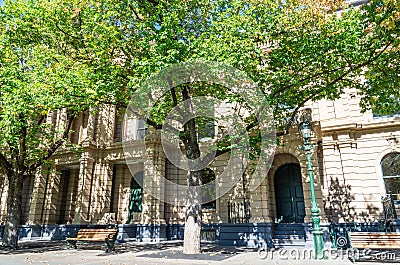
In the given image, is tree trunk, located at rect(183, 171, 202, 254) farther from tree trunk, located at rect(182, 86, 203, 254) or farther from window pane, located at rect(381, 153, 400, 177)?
window pane, located at rect(381, 153, 400, 177)

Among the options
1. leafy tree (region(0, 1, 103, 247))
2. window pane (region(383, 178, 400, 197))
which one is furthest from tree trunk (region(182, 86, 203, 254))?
window pane (region(383, 178, 400, 197))

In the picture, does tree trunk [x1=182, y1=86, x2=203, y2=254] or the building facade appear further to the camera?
the building facade

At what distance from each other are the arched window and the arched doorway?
4.06 m

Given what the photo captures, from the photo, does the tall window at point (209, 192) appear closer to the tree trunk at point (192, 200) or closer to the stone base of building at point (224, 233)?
the stone base of building at point (224, 233)

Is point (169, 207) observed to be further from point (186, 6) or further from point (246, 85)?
point (186, 6)

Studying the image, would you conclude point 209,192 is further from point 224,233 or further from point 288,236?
point 288,236

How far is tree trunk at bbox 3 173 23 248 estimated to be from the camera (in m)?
13.4

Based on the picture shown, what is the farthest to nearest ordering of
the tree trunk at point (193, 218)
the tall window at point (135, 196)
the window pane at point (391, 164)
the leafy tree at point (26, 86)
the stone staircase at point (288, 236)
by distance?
the tall window at point (135, 196) < the window pane at point (391, 164) < the stone staircase at point (288, 236) < the tree trunk at point (193, 218) < the leafy tree at point (26, 86)

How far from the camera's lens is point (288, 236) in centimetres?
1395

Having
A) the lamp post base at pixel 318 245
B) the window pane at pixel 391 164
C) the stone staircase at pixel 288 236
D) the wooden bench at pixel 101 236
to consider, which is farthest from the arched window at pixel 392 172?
the wooden bench at pixel 101 236

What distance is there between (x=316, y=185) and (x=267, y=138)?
4.76m

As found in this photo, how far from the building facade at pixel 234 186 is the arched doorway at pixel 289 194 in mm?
54

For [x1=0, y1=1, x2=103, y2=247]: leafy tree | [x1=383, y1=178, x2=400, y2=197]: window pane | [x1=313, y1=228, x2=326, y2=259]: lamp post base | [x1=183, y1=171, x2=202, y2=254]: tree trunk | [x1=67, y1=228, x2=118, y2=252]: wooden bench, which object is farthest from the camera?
[x1=383, y1=178, x2=400, y2=197]: window pane

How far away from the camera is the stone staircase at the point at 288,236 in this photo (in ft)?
43.5
